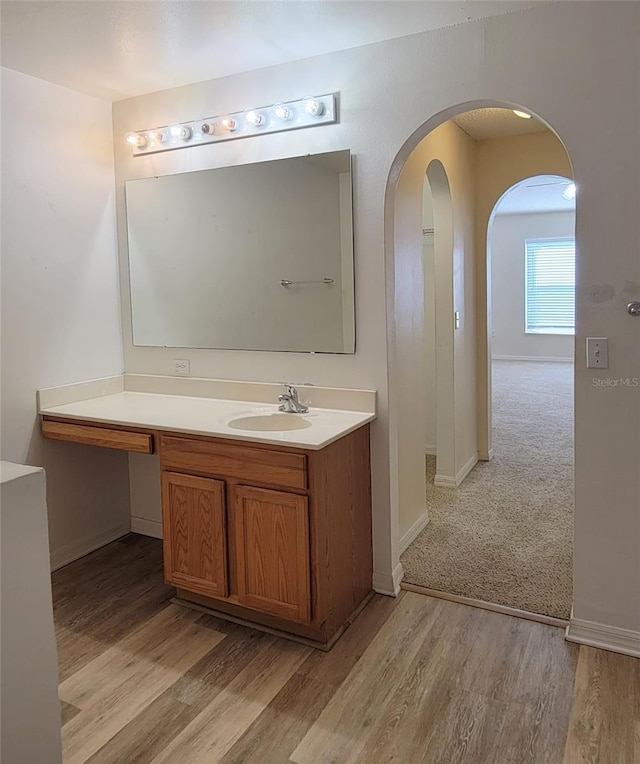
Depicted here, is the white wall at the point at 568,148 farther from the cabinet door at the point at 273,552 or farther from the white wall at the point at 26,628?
the white wall at the point at 26,628

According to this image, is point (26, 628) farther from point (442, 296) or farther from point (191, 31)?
point (442, 296)

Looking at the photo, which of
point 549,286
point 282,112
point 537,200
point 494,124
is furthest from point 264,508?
point 549,286

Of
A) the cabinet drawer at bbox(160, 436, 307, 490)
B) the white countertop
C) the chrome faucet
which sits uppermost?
the chrome faucet

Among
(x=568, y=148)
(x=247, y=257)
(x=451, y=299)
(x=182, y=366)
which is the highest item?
(x=568, y=148)

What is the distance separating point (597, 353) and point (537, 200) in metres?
6.59

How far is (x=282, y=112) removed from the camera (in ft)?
8.75

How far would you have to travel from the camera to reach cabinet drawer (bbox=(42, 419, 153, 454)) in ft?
8.48

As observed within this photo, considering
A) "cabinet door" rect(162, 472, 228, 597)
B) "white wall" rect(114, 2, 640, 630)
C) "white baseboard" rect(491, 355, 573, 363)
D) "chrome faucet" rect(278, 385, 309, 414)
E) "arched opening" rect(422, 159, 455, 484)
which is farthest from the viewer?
"white baseboard" rect(491, 355, 573, 363)

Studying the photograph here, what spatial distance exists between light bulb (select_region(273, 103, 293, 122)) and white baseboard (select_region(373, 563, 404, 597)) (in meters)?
2.03

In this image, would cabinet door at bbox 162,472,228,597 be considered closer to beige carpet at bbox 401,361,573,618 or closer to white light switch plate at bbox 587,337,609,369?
beige carpet at bbox 401,361,573,618

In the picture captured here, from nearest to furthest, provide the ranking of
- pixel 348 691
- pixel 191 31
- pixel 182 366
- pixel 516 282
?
pixel 348 691, pixel 191 31, pixel 182 366, pixel 516 282

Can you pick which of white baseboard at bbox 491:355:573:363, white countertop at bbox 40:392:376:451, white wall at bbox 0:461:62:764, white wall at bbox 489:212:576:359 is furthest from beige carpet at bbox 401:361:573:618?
white wall at bbox 489:212:576:359

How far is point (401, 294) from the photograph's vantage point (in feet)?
9.87

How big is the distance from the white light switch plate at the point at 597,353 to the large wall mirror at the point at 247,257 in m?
0.94
